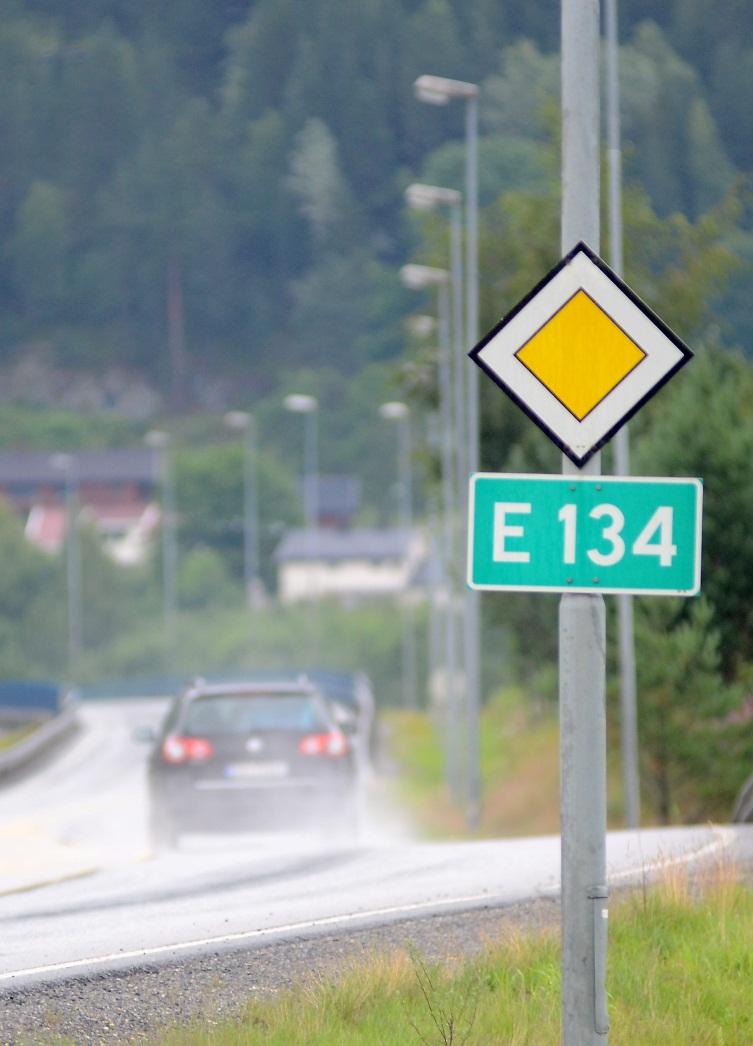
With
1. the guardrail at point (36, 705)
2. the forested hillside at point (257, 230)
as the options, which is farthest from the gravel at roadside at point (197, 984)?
the forested hillside at point (257, 230)

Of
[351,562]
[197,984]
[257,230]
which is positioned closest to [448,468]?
[197,984]

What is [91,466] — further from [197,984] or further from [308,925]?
[197,984]

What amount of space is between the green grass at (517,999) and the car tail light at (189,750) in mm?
10316

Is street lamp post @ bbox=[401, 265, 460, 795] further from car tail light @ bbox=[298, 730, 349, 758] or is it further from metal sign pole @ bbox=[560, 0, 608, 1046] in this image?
metal sign pole @ bbox=[560, 0, 608, 1046]

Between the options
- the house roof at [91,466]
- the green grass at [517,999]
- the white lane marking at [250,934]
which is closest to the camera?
the green grass at [517,999]

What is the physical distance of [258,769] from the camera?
67.4 feet

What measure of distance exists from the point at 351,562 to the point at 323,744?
460 feet

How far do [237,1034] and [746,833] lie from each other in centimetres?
919

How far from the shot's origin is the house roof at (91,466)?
183 metres

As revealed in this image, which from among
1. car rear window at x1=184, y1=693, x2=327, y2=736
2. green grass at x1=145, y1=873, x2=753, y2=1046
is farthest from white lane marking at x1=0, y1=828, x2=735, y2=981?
car rear window at x1=184, y1=693, x2=327, y2=736

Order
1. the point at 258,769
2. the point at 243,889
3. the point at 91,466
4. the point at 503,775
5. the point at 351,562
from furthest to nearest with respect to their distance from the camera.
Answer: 1. the point at 91,466
2. the point at 351,562
3. the point at 503,775
4. the point at 258,769
5. the point at 243,889

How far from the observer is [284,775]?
810 inches

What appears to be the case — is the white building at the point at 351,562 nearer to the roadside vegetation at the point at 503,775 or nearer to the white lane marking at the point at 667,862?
the roadside vegetation at the point at 503,775

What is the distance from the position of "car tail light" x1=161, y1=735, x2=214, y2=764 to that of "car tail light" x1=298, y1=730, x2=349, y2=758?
0.86 m
